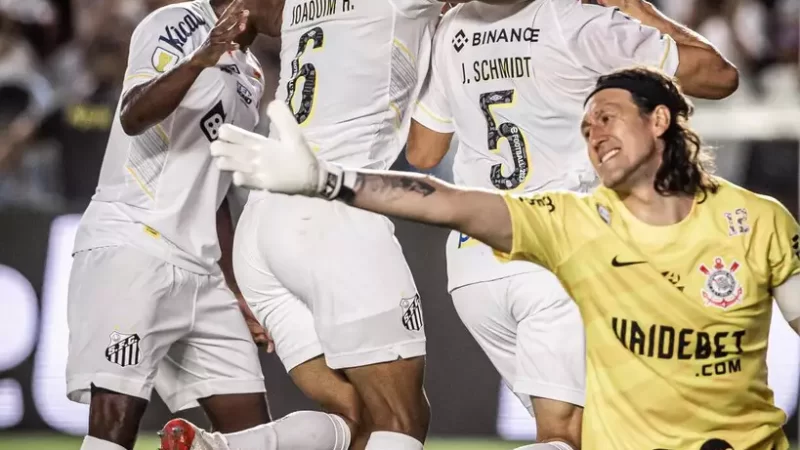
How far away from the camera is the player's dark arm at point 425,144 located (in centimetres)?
567

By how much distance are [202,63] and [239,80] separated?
0.67 meters

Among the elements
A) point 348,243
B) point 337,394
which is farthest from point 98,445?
point 348,243

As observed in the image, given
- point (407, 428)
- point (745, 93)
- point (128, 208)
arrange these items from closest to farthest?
1. point (407, 428)
2. point (128, 208)
3. point (745, 93)

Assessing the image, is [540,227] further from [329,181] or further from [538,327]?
[538,327]

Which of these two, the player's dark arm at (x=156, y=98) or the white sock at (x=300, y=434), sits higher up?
the player's dark arm at (x=156, y=98)

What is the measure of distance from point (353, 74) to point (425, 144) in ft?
2.50

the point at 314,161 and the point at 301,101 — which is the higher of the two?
the point at 301,101

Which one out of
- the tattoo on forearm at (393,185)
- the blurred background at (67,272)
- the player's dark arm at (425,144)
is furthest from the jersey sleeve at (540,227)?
the blurred background at (67,272)

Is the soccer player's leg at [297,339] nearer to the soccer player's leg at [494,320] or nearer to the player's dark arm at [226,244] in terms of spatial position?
the soccer player's leg at [494,320]

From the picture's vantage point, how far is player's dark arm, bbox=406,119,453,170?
5667 mm

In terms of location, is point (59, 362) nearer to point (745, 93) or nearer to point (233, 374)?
point (233, 374)

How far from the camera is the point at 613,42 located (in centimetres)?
488

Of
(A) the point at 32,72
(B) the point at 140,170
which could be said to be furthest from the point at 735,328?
(A) the point at 32,72

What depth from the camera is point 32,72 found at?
11172mm
